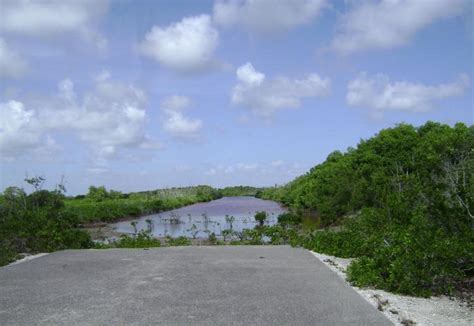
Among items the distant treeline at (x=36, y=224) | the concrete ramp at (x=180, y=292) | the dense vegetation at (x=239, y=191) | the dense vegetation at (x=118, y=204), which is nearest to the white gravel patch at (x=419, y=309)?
the concrete ramp at (x=180, y=292)

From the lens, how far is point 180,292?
283 inches

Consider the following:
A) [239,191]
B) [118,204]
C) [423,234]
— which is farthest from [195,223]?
[239,191]

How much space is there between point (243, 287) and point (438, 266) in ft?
10.1

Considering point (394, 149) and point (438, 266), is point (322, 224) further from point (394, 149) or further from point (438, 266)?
point (438, 266)

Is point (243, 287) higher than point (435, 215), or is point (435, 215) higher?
point (435, 215)

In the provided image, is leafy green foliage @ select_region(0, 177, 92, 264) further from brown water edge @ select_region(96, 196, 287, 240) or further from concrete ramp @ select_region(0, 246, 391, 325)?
brown water edge @ select_region(96, 196, 287, 240)

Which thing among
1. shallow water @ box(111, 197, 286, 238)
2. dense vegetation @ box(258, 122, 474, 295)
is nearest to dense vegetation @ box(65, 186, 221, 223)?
shallow water @ box(111, 197, 286, 238)

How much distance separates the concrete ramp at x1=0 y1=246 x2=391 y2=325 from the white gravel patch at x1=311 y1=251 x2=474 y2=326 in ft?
0.69

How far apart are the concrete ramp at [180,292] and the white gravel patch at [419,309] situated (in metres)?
0.21

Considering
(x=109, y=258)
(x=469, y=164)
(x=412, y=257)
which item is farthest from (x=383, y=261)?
(x=109, y=258)

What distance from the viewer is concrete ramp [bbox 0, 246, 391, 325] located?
5844mm

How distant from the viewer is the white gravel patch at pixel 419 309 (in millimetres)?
5750

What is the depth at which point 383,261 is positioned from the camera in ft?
25.6

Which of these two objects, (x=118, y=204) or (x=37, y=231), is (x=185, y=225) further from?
(x=37, y=231)
